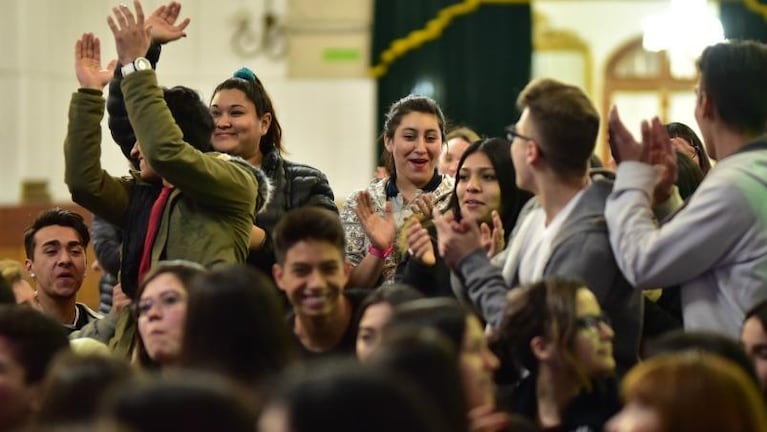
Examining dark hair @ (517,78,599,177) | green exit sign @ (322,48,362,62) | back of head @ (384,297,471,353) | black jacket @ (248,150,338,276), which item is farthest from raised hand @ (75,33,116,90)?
green exit sign @ (322,48,362,62)

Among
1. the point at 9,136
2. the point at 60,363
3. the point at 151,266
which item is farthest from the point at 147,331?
the point at 9,136

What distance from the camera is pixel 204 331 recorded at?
10.0 ft

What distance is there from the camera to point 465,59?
35.5 feet

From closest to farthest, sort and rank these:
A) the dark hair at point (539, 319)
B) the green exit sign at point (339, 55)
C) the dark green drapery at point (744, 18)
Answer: the dark hair at point (539, 319) → the green exit sign at point (339, 55) → the dark green drapery at point (744, 18)

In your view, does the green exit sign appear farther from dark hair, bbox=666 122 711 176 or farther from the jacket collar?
dark hair, bbox=666 122 711 176

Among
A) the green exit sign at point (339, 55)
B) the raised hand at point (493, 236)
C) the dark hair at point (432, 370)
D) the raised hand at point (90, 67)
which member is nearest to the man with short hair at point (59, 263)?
the raised hand at point (90, 67)

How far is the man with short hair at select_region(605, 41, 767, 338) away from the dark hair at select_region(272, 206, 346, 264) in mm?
707

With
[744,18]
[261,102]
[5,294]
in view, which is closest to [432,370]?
[5,294]

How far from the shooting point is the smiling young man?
3.83 metres

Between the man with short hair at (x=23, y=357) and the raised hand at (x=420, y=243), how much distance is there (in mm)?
1013

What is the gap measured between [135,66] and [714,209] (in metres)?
1.63

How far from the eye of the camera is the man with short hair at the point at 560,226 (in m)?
3.63

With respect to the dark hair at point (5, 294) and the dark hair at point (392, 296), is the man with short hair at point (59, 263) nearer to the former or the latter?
the dark hair at point (5, 294)

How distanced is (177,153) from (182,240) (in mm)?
275
